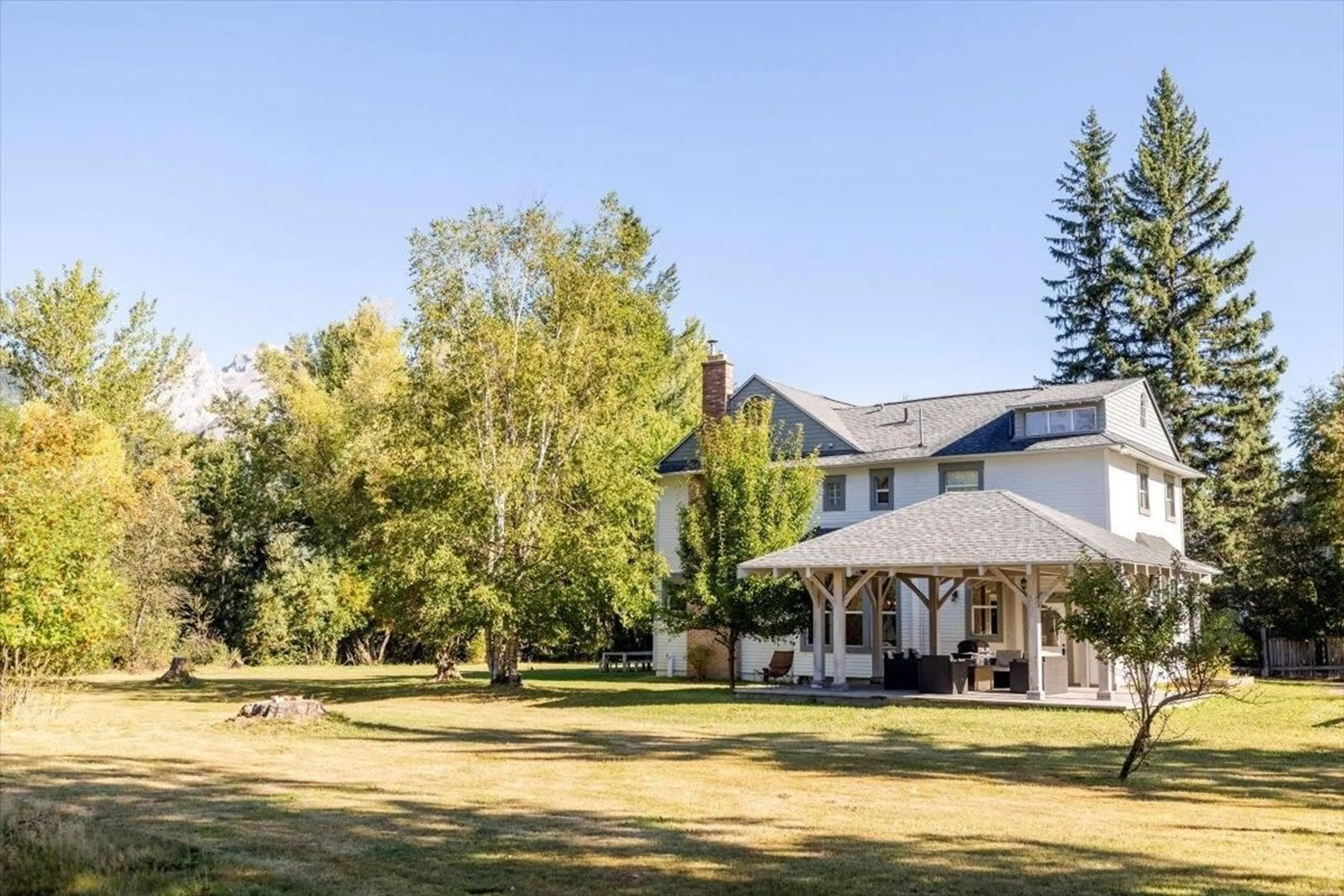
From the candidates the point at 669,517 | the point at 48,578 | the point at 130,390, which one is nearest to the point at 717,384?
the point at 669,517

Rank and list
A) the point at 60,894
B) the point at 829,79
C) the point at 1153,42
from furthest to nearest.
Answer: the point at 829,79
the point at 1153,42
the point at 60,894

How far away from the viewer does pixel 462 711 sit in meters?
23.1

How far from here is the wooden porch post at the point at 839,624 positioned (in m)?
24.9

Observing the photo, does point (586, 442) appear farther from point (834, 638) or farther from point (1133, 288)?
point (1133, 288)

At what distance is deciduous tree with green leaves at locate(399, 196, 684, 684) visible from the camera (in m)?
27.3

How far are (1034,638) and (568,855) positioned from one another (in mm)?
16320

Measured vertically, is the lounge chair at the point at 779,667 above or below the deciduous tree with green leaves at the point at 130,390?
below

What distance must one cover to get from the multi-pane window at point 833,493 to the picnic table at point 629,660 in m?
8.86

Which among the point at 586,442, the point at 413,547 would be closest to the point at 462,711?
the point at 413,547

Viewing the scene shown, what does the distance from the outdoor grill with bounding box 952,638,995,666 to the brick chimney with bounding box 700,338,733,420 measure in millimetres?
10503

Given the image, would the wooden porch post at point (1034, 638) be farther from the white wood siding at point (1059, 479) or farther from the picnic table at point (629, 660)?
the picnic table at point (629, 660)

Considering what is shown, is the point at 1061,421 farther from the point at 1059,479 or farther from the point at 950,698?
the point at 950,698

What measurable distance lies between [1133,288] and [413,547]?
Answer: 3294 centimetres

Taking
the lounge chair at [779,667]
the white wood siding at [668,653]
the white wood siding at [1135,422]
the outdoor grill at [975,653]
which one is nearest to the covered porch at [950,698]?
the outdoor grill at [975,653]
